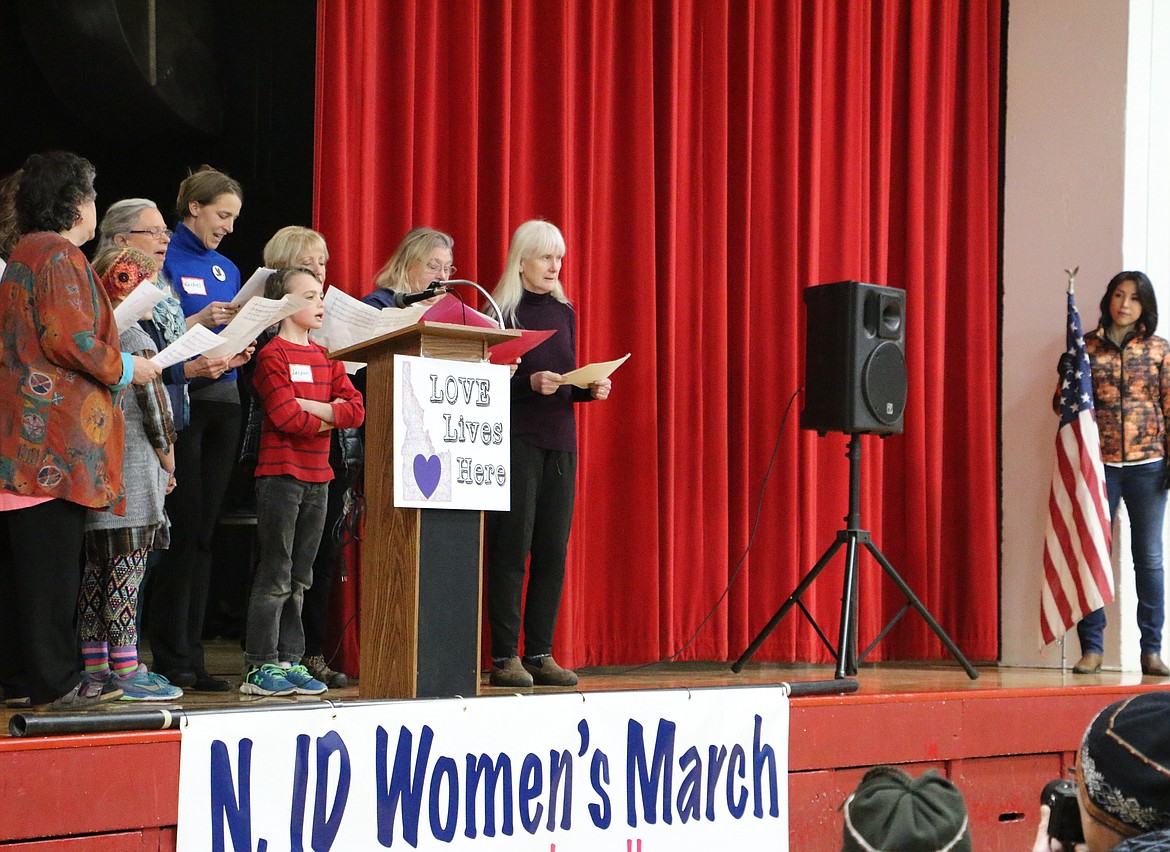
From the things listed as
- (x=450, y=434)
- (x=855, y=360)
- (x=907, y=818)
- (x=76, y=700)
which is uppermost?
(x=855, y=360)

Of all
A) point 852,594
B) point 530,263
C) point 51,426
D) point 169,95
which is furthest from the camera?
point 169,95

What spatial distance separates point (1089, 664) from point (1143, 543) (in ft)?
1.48

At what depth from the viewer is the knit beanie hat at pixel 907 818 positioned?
1.17 m

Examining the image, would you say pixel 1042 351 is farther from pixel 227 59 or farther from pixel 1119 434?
pixel 227 59

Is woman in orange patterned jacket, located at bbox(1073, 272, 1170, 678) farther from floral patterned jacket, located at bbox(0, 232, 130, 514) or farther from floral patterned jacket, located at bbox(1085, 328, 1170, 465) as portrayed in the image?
floral patterned jacket, located at bbox(0, 232, 130, 514)

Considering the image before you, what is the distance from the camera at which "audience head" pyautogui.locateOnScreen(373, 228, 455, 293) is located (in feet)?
11.5

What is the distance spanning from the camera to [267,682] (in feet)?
9.88

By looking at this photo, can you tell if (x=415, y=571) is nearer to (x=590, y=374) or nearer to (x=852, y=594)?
(x=590, y=374)

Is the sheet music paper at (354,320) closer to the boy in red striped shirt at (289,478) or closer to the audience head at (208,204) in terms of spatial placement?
the boy in red striped shirt at (289,478)

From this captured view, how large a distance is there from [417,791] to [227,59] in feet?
11.0

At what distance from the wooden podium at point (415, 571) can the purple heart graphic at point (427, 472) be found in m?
0.04

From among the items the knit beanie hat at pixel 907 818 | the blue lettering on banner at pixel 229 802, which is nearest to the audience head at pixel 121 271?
the blue lettering on banner at pixel 229 802

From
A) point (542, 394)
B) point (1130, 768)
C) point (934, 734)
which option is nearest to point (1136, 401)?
point (934, 734)

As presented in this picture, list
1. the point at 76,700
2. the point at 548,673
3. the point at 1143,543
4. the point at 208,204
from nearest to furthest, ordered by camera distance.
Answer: the point at 76,700
the point at 208,204
the point at 548,673
the point at 1143,543
